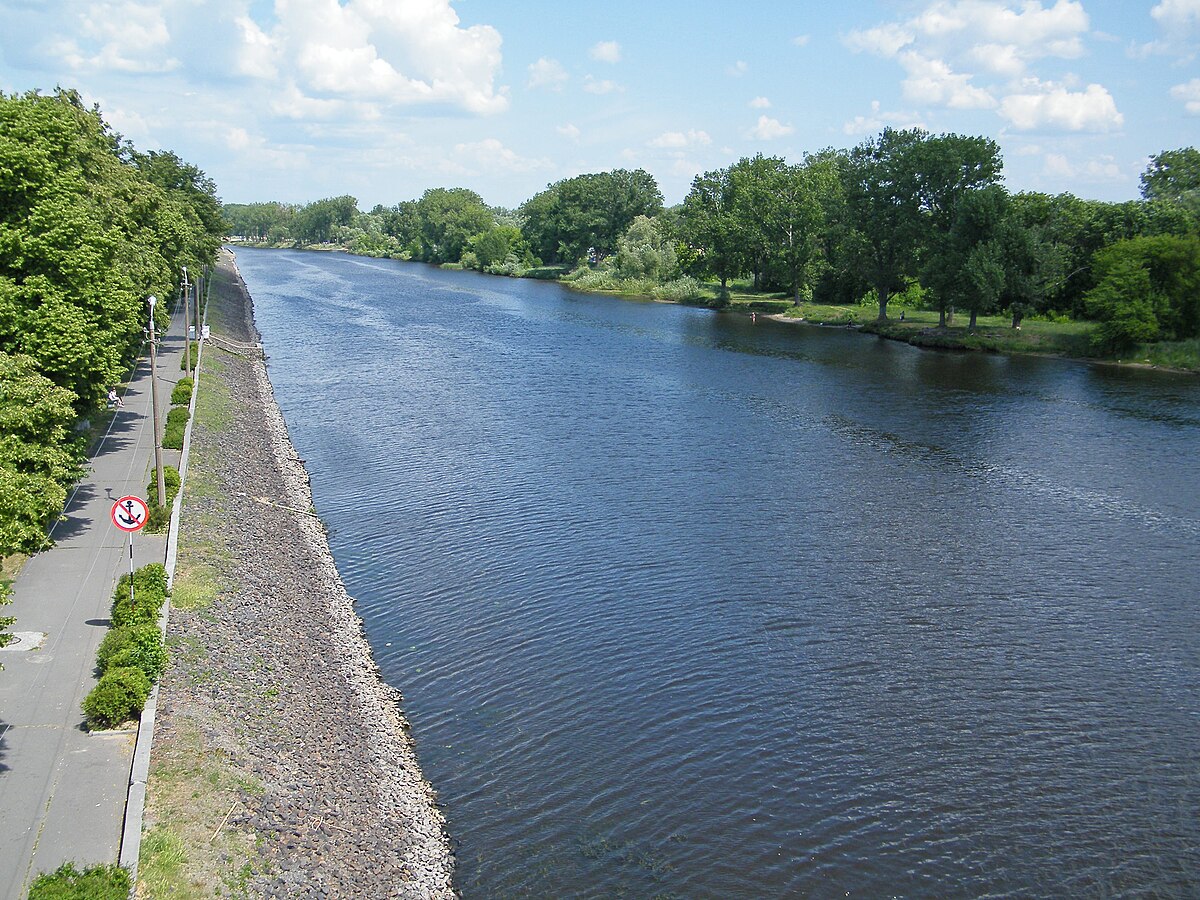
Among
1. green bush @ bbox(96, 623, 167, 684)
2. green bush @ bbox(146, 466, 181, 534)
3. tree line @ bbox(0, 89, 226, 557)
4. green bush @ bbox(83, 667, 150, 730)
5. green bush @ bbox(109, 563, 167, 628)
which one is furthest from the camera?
green bush @ bbox(146, 466, 181, 534)

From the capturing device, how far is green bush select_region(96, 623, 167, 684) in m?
18.2

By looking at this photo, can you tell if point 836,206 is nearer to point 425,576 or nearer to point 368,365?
point 368,365

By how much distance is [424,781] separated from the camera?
1872cm

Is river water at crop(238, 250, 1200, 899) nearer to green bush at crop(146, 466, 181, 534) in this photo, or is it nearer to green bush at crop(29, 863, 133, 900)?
green bush at crop(146, 466, 181, 534)

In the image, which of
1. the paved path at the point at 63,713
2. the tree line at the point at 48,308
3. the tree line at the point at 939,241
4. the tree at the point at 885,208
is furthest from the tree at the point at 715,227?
the paved path at the point at 63,713

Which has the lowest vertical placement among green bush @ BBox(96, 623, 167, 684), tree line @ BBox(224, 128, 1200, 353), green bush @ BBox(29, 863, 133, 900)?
green bush @ BBox(29, 863, 133, 900)

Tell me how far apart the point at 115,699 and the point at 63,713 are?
1320 mm

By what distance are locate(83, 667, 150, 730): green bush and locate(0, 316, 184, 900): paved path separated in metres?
0.32

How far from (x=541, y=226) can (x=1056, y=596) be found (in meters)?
143

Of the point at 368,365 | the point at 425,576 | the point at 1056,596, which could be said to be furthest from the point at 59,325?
the point at 368,365

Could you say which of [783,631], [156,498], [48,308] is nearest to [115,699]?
[156,498]

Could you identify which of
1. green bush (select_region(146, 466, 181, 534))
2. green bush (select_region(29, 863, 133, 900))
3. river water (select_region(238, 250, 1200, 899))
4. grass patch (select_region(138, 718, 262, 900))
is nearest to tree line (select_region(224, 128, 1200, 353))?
river water (select_region(238, 250, 1200, 899))

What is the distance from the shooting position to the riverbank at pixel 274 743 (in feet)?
49.4

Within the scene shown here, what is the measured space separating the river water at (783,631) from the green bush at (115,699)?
5784 millimetres
